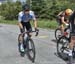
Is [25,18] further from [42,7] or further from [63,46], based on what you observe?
[42,7]

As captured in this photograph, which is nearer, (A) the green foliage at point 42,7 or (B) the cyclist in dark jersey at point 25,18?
(B) the cyclist in dark jersey at point 25,18

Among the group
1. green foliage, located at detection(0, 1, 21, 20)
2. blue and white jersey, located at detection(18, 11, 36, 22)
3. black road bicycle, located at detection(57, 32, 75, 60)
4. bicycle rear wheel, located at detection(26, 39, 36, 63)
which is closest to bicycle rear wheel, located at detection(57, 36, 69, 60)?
black road bicycle, located at detection(57, 32, 75, 60)

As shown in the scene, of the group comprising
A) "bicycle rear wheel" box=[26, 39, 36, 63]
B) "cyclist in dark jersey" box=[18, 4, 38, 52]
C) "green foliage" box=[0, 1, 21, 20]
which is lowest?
"green foliage" box=[0, 1, 21, 20]

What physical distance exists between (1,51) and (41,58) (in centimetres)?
229

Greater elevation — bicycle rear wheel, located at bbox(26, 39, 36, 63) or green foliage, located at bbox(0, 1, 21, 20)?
bicycle rear wheel, located at bbox(26, 39, 36, 63)

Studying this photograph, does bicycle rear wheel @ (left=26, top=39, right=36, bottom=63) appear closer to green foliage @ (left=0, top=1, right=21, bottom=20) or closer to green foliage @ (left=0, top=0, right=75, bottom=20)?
green foliage @ (left=0, top=0, right=75, bottom=20)

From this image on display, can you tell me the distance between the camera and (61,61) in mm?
10750

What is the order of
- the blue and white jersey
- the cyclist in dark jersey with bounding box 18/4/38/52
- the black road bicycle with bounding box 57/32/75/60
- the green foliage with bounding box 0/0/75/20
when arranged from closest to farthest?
the black road bicycle with bounding box 57/32/75/60 < the cyclist in dark jersey with bounding box 18/4/38/52 < the blue and white jersey < the green foliage with bounding box 0/0/75/20

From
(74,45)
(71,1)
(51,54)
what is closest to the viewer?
(74,45)

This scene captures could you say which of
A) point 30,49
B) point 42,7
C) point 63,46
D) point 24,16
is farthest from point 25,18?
point 42,7

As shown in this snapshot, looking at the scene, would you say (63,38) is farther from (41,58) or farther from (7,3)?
(7,3)

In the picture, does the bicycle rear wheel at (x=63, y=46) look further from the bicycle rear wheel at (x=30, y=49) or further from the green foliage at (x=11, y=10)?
the green foliage at (x=11, y=10)

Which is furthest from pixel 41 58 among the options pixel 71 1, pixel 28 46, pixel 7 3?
pixel 7 3

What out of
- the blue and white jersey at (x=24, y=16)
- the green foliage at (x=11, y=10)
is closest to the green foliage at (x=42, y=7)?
the green foliage at (x=11, y=10)
